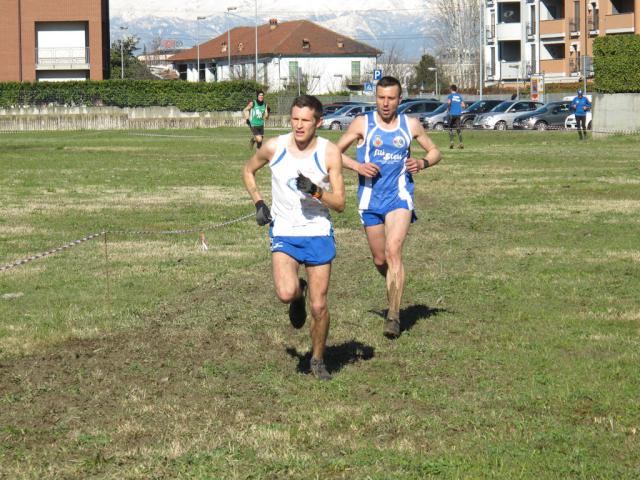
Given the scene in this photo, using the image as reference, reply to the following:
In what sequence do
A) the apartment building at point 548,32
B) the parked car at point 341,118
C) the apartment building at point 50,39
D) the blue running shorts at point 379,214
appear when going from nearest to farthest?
the blue running shorts at point 379,214
the parked car at point 341,118
the apartment building at point 548,32
the apartment building at point 50,39

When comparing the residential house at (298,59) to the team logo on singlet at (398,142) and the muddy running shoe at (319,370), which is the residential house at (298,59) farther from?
the muddy running shoe at (319,370)

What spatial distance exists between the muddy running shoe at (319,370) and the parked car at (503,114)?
48.4 m

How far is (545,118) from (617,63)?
1246 centimetres

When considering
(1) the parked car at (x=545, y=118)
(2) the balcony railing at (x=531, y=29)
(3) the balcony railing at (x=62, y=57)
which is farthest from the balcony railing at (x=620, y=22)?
(3) the balcony railing at (x=62, y=57)

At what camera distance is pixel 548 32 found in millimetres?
87625

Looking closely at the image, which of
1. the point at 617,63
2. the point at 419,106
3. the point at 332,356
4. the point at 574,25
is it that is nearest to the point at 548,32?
the point at 574,25

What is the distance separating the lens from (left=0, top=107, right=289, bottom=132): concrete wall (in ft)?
213

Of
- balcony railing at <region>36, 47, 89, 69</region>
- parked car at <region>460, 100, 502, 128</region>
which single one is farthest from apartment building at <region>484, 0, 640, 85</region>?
balcony railing at <region>36, 47, 89, 69</region>

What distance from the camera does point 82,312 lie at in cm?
1091

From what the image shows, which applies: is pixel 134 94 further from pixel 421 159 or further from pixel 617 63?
pixel 421 159

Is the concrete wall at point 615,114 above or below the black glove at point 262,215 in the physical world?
above

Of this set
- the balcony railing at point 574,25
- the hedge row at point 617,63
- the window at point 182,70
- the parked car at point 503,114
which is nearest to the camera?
the hedge row at point 617,63

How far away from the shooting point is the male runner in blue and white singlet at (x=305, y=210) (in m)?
8.05

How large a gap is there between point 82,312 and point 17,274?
2608mm
